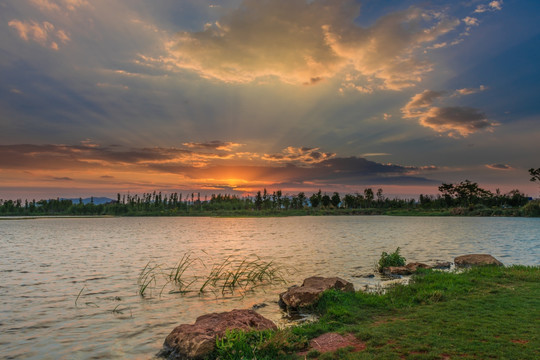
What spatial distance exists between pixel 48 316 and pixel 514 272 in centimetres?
2738

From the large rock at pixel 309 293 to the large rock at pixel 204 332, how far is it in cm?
422

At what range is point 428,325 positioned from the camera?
37.8 ft

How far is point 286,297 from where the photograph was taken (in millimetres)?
17109

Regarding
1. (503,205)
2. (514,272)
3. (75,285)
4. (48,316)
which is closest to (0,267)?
(75,285)

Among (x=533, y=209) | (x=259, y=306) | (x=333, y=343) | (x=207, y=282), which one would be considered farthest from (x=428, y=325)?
(x=533, y=209)

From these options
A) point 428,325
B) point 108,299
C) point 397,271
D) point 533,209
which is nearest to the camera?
point 428,325

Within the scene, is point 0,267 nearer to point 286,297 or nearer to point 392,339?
point 286,297

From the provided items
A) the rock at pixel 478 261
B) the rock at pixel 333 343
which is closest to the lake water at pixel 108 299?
the rock at pixel 333 343

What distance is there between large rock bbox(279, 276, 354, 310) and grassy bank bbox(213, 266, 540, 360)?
54 cm

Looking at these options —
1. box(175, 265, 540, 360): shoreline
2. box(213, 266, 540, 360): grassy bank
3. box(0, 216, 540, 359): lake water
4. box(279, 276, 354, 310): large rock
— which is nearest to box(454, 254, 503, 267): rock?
box(0, 216, 540, 359): lake water

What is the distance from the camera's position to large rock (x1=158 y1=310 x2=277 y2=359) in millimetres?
10259

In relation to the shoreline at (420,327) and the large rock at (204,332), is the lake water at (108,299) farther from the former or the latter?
the shoreline at (420,327)

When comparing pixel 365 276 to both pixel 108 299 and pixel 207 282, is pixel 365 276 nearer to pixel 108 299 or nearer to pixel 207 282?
pixel 207 282

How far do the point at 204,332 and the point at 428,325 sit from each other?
8.00 meters
